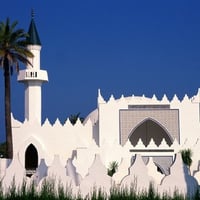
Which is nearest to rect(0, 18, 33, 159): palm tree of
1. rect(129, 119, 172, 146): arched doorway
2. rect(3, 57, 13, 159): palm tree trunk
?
rect(3, 57, 13, 159): palm tree trunk

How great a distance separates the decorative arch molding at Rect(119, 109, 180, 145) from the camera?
34981mm

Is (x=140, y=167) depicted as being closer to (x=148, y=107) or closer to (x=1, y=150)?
(x=148, y=107)

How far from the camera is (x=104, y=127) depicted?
3462 cm

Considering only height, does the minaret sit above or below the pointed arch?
above

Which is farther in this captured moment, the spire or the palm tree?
the spire

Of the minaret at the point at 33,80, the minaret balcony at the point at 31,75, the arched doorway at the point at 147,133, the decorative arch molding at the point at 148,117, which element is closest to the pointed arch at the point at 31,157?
the minaret at the point at 33,80

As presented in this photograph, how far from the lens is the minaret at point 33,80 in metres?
34.7

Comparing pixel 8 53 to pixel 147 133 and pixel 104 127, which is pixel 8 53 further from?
pixel 147 133

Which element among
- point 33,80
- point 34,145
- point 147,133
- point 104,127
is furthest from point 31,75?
point 147,133

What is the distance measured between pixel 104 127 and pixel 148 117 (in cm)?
295

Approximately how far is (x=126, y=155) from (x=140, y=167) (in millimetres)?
15871

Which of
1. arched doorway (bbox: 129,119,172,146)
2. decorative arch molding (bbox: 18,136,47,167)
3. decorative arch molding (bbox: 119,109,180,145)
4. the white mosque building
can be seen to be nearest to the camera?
decorative arch molding (bbox: 18,136,47,167)

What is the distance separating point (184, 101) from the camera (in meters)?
35.0

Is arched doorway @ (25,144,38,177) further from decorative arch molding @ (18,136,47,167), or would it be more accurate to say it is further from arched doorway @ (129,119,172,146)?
arched doorway @ (129,119,172,146)
